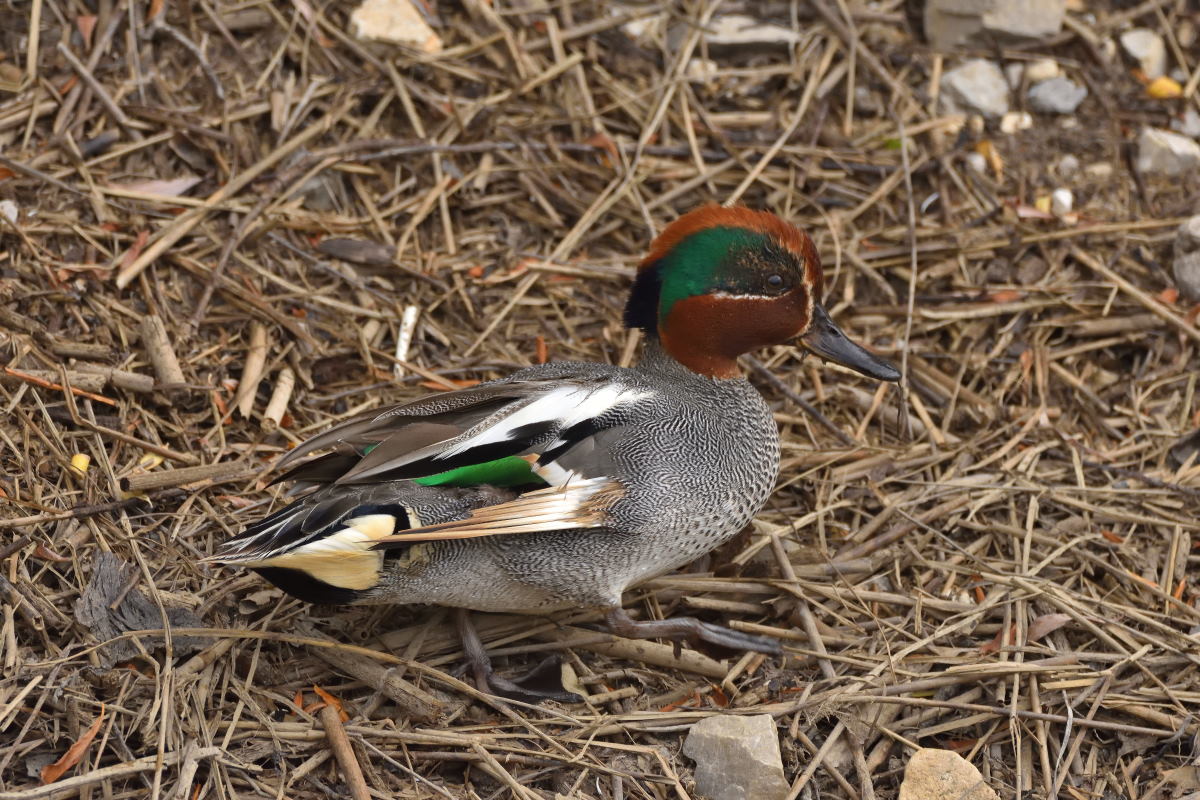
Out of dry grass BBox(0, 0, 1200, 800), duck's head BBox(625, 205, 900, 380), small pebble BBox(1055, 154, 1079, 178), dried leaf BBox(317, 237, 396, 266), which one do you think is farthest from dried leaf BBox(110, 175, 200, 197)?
small pebble BBox(1055, 154, 1079, 178)

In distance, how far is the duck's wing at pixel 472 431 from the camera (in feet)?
9.70

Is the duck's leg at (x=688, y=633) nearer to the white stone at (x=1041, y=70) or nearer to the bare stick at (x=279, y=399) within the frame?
the bare stick at (x=279, y=399)

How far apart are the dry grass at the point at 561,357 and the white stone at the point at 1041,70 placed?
2.3 inches

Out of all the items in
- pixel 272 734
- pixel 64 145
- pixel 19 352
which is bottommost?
pixel 272 734

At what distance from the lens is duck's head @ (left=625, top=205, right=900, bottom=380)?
3.29 meters

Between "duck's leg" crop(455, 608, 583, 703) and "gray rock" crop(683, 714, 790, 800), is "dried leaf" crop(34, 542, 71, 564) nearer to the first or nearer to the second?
"duck's leg" crop(455, 608, 583, 703)

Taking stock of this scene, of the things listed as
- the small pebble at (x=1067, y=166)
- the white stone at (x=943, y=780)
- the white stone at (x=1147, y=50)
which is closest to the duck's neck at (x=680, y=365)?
the white stone at (x=943, y=780)

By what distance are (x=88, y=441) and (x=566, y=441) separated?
1.38m

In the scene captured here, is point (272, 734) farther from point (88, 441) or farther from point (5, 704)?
point (88, 441)

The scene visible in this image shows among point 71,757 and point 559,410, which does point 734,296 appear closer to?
point 559,410

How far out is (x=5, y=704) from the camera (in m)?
2.73

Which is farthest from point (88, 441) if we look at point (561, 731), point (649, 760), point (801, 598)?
point (801, 598)

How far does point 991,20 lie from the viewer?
4852mm

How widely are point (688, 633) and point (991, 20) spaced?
2945mm
